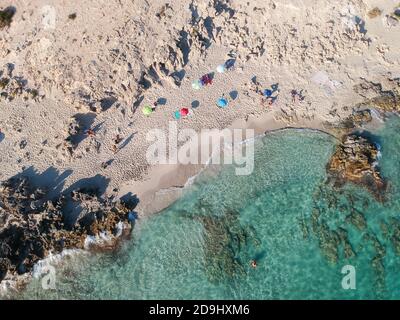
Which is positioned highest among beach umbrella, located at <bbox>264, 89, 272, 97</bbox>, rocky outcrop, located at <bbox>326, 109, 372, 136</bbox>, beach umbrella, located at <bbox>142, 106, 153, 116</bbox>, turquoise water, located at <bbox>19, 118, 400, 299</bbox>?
beach umbrella, located at <bbox>264, 89, 272, 97</bbox>

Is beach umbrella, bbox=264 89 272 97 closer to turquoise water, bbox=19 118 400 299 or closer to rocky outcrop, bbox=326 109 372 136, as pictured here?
turquoise water, bbox=19 118 400 299

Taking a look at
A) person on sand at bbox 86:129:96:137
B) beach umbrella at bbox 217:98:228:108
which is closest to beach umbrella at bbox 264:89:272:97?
beach umbrella at bbox 217:98:228:108

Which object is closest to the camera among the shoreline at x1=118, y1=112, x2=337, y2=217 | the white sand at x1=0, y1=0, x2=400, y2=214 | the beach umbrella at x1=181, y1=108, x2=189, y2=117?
the shoreline at x1=118, y1=112, x2=337, y2=217

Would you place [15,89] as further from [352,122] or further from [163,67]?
[352,122]

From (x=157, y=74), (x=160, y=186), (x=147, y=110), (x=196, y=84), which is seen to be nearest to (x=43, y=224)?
(x=160, y=186)
